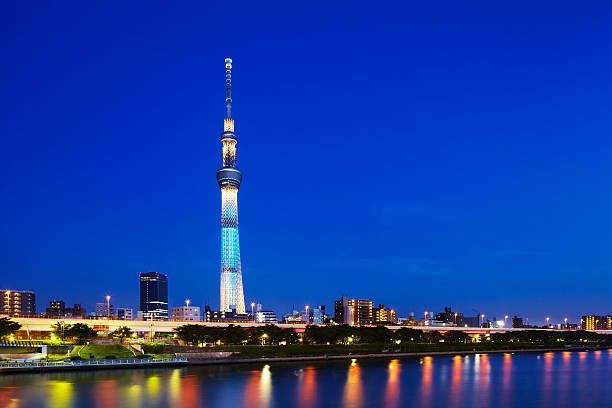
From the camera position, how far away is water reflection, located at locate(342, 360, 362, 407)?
39622mm

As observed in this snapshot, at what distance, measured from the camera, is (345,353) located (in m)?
83.2

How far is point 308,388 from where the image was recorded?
4556 cm

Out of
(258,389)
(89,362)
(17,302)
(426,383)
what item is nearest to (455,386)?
(426,383)

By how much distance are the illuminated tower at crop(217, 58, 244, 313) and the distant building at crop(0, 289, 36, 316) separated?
65839 millimetres

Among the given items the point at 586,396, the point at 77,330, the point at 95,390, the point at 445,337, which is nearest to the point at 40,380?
the point at 95,390

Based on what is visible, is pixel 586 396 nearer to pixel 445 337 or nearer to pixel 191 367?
pixel 191 367

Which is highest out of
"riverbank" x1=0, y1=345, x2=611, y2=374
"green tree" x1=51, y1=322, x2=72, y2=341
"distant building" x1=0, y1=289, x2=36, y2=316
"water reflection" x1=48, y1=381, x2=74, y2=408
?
"water reflection" x1=48, y1=381, x2=74, y2=408

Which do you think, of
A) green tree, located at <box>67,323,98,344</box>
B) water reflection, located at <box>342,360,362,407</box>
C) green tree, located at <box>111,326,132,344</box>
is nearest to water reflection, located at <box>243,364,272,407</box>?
water reflection, located at <box>342,360,362,407</box>

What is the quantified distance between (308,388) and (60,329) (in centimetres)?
3972

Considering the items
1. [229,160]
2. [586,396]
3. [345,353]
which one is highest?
[229,160]

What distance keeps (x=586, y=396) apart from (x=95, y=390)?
36405mm

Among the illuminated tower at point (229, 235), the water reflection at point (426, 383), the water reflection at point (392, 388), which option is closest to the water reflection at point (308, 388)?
the water reflection at point (392, 388)

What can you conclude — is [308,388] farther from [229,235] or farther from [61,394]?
[229,235]

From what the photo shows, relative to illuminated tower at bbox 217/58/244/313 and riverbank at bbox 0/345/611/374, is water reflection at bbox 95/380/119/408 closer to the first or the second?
riverbank at bbox 0/345/611/374
